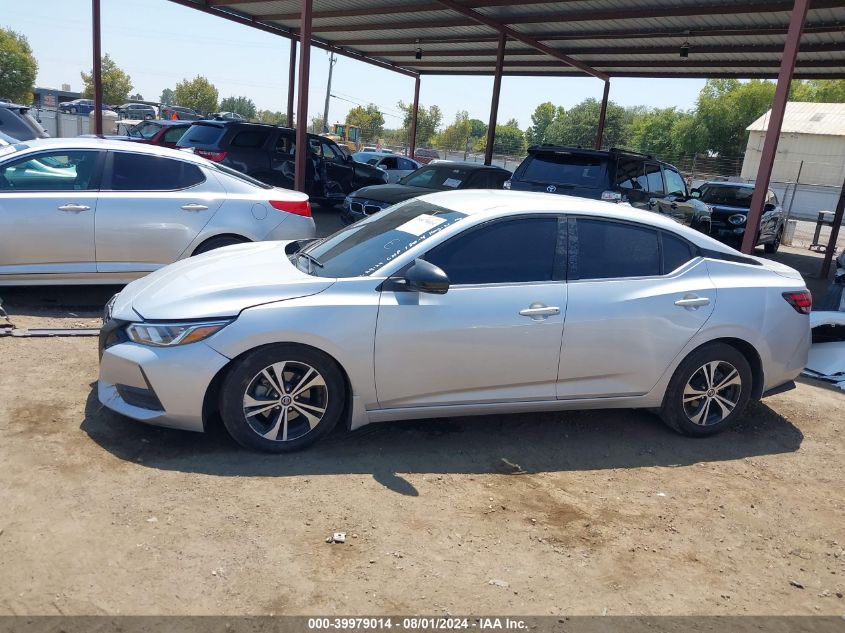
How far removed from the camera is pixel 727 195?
17234 millimetres

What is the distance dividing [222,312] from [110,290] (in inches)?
177

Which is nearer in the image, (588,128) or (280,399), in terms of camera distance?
(280,399)

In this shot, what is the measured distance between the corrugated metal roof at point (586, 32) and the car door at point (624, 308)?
7585 millimetres

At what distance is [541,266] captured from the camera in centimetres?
455

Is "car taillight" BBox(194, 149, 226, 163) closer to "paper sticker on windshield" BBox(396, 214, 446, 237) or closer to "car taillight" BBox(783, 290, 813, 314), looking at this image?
"paper sticker on windshield" BBox(396, 214, 446, 237)

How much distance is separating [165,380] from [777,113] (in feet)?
23.9

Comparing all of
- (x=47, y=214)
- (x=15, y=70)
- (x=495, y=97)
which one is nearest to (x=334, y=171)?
(x=495, y=97)

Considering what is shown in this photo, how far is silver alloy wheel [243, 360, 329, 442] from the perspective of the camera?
4070mm

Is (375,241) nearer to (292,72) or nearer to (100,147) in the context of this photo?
(100,147)

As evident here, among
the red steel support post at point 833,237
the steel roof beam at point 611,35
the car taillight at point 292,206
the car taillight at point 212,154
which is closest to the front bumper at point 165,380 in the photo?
the car taillight at point 292,206

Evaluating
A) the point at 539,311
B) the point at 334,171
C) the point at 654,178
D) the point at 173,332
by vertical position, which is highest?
the point at 654,178

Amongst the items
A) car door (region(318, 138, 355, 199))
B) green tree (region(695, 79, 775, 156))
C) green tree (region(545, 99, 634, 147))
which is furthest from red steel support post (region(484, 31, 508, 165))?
green tree (region(695, 79, 775, 156))

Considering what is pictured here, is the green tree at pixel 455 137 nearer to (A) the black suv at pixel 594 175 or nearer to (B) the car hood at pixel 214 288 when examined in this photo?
(A) the black suv at pixel 594 175

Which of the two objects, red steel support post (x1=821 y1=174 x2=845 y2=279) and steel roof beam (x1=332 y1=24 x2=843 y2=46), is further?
red steel support post (x1=821 y1=174 x2=845 y2=279)
